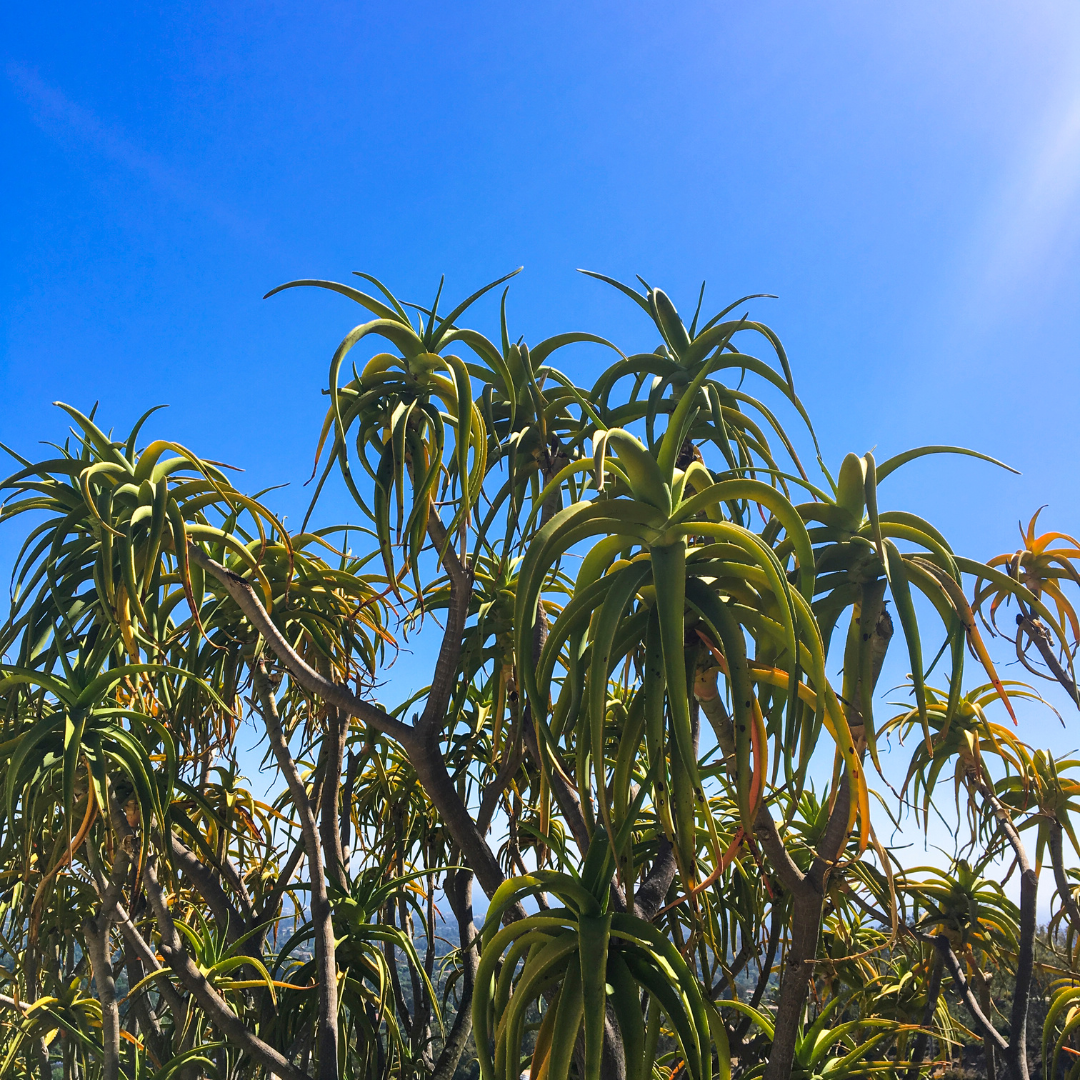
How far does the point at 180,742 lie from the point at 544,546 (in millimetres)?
2916

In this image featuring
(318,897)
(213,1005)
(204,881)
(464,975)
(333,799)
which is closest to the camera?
(213,1005)

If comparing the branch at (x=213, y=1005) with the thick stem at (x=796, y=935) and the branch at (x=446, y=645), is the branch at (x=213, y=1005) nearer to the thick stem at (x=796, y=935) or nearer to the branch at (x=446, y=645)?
the branch at (x=446, y=645)

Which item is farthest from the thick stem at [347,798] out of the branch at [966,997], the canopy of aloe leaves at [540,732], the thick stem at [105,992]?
the branch at [966,997]

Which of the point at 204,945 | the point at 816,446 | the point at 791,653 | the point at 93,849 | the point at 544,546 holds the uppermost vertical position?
the point at 816,446

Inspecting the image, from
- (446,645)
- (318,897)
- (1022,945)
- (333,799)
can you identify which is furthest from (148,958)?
(1022,945)

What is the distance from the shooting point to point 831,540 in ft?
6.45

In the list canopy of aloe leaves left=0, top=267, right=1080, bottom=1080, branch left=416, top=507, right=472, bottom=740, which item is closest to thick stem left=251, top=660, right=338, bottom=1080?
canopy of aloe leaves left=0, top=267, right=1080, bottom=1080

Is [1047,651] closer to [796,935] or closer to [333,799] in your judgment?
[796,935]

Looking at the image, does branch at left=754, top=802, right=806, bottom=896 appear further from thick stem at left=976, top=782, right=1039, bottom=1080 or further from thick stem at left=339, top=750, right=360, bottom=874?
thick stem at left=339, top=750, right=360, bottom=874

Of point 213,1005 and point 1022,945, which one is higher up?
point 1022,945

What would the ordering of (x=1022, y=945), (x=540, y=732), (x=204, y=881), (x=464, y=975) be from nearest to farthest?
(x=540, y=732) < (x=1022, y=945) < (x=204, y=881) < (x=464, y=975)

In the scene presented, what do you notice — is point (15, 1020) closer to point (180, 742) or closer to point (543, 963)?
point (180, 742)

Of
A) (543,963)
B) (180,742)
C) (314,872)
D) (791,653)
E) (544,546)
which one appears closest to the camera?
(791,653)

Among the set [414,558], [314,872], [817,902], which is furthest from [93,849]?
[817,902]
